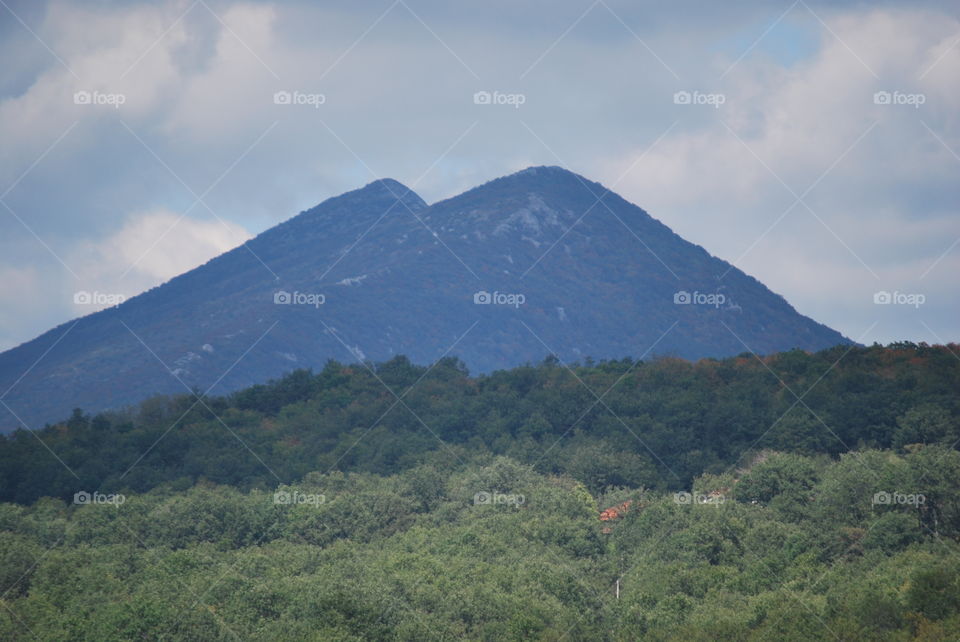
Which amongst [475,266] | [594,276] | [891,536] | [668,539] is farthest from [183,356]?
[891,536]

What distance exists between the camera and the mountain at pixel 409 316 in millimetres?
149625

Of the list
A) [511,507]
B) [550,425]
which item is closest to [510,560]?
[511,507]

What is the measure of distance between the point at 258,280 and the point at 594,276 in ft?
170

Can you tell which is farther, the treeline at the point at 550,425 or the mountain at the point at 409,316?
the mountain at the point at 409,316

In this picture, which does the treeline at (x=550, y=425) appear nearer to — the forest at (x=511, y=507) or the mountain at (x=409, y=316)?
the forest at (x=511, y=507)

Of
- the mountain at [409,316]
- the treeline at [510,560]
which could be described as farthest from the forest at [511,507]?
the mountain at [409,316]

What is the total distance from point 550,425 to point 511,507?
16806 millimetres

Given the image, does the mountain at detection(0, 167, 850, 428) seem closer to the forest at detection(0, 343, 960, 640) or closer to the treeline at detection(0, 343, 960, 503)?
the forest at detection(0, 343, 960, 640)

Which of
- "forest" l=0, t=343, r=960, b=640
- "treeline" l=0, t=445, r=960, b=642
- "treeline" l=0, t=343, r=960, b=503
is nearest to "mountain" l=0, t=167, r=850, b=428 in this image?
"forest" l=0, t=343, r=960, b=640

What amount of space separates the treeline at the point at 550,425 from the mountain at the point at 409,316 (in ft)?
192

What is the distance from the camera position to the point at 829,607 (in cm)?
3909

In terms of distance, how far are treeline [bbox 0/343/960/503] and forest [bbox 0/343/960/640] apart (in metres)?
0.20

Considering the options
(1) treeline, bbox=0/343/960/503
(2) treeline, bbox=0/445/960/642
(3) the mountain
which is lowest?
(2) treeline, bbox=0/445/960/642

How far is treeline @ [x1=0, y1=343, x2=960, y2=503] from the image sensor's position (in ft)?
224
